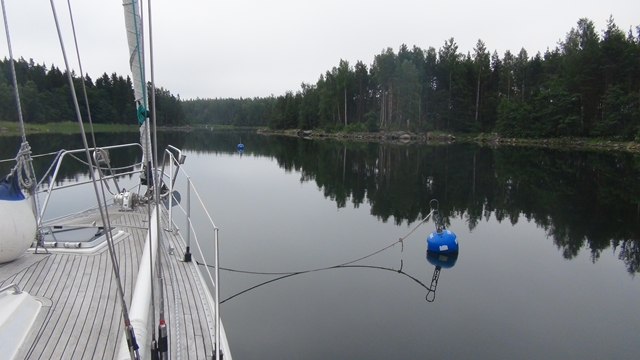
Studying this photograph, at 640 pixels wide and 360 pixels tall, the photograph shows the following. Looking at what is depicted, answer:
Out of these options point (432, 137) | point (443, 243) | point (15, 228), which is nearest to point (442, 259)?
point (443, 243)

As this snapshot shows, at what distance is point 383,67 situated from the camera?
65.4 metres

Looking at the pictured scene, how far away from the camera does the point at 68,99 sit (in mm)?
41906

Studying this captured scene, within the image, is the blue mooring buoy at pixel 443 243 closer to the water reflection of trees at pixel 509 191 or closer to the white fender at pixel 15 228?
the water reflection of trees at pixel 509 191

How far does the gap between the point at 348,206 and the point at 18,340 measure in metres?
13.7

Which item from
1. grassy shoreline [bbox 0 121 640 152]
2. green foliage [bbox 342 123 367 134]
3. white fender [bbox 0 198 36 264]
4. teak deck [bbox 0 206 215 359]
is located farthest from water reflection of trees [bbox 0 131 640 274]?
green foliage [bbox 342 123 367 134]

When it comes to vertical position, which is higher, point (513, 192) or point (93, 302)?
point (93, 302)

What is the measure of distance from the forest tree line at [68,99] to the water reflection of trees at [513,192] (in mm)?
11676

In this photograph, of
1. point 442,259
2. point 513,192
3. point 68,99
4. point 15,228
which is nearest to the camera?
point 15,228

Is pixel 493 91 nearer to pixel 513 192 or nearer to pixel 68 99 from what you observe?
pixel 513 192

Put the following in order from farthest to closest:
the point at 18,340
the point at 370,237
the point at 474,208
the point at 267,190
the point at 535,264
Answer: the point at 267,190
the point at 474,208
the point at 370,237
the point at 535,264
the point at 18,340

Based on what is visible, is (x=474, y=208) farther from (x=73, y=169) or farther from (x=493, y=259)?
(x=73, y=169)

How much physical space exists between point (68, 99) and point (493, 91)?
2153 inches

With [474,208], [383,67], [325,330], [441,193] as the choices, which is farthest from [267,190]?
[383,67]

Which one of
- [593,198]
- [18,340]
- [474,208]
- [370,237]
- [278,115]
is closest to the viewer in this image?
[18,340]
